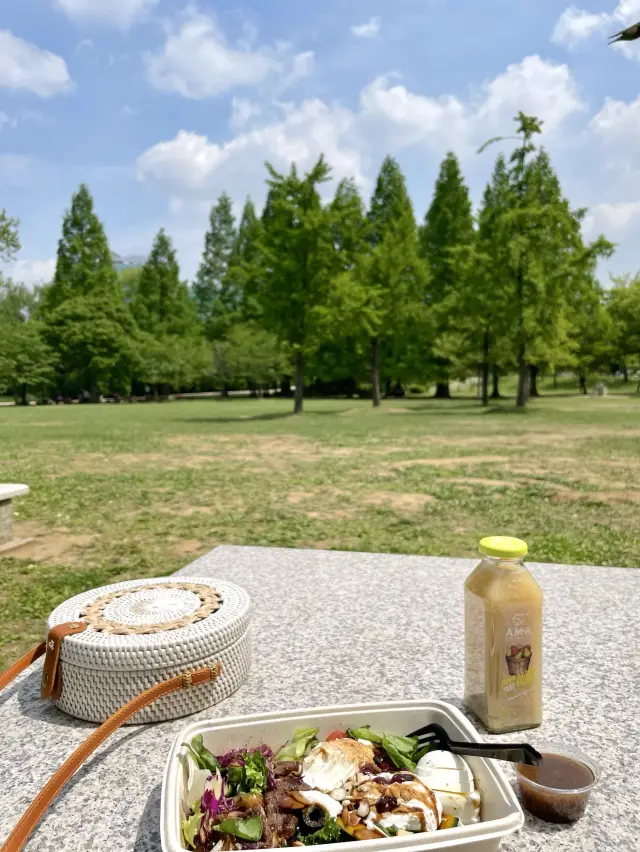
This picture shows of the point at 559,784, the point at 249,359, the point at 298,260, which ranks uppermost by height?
the point at 298,260

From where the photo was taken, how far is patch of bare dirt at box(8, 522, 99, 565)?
5086mm

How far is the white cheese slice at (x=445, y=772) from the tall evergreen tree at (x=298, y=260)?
777 inches

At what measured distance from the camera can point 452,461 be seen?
10680 mm

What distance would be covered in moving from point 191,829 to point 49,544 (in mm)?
4409

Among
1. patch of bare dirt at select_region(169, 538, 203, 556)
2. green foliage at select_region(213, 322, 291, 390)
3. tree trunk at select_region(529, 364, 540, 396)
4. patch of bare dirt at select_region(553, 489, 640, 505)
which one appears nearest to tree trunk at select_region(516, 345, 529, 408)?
tree trunk at select_region(529, 364, 540, 396)

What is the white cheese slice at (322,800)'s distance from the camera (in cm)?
154

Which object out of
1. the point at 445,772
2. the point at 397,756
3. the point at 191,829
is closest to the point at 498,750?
the point at 445,772

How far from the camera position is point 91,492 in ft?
25.7

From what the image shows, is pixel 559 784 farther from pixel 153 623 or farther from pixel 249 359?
pixel 249 359

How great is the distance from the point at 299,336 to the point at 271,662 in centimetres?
1953

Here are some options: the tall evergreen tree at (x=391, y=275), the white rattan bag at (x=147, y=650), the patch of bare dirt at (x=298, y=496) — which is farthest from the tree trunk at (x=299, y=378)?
the white rattan bag at (x=147, y=650)

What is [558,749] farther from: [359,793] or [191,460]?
[191,460]

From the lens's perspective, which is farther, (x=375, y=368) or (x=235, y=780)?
(x=375, y=368)

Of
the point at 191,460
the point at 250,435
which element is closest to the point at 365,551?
the point at 191,460
